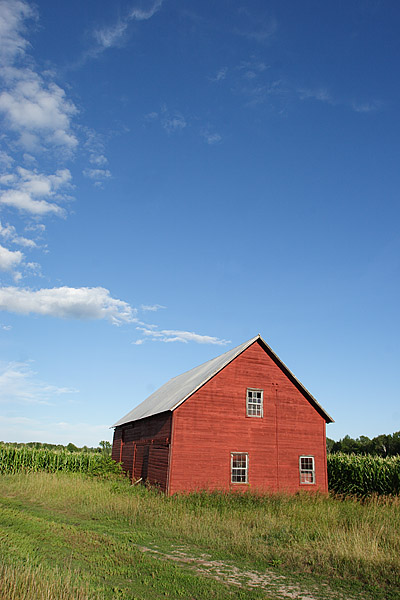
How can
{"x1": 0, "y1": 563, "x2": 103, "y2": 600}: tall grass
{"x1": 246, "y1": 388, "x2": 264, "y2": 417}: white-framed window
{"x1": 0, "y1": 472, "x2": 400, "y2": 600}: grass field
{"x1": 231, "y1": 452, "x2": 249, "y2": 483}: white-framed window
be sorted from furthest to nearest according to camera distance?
{"x1": 246, "y1": 388, "x2": 264, "y2": 417}: white-framed window < {"x1": 231, "y1": 452, "x2": 249, "y2": 483}: white-framed window < {"x1": 0, "y1": 472, "x2": 400, "y2": 600}: grass field < {"x1": 0, "y1": 563, "x2": 103, "y2": 600}: tall grass

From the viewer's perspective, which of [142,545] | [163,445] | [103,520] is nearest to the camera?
[142,545]

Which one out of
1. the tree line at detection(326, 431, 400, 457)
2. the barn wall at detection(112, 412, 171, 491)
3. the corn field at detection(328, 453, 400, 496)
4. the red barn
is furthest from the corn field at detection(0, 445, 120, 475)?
the tree line at detection(326, 431, 400, 457)

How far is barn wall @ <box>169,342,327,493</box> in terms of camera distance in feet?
72.2

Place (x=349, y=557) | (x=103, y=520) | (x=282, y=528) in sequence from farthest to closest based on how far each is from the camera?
(x=103, y=520) → (x=282, y=528) → (x=349, y=557)

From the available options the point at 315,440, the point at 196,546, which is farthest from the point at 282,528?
the point at 315,440

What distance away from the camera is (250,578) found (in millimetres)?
9062

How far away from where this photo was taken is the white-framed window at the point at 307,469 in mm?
24212

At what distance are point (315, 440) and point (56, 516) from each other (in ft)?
48.6

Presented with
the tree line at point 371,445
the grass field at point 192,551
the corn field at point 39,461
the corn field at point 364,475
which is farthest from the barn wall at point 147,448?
the tree line at point 371,445

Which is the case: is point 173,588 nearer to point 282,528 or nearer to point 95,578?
point 95,578

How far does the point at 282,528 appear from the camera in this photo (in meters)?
13.3

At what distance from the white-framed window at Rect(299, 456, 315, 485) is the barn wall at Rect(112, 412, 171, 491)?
294 inches

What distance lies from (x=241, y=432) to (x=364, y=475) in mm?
7544

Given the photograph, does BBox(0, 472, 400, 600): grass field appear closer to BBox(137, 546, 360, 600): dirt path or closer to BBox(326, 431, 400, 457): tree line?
BBox(137, 546, 360, 600): dirt path
